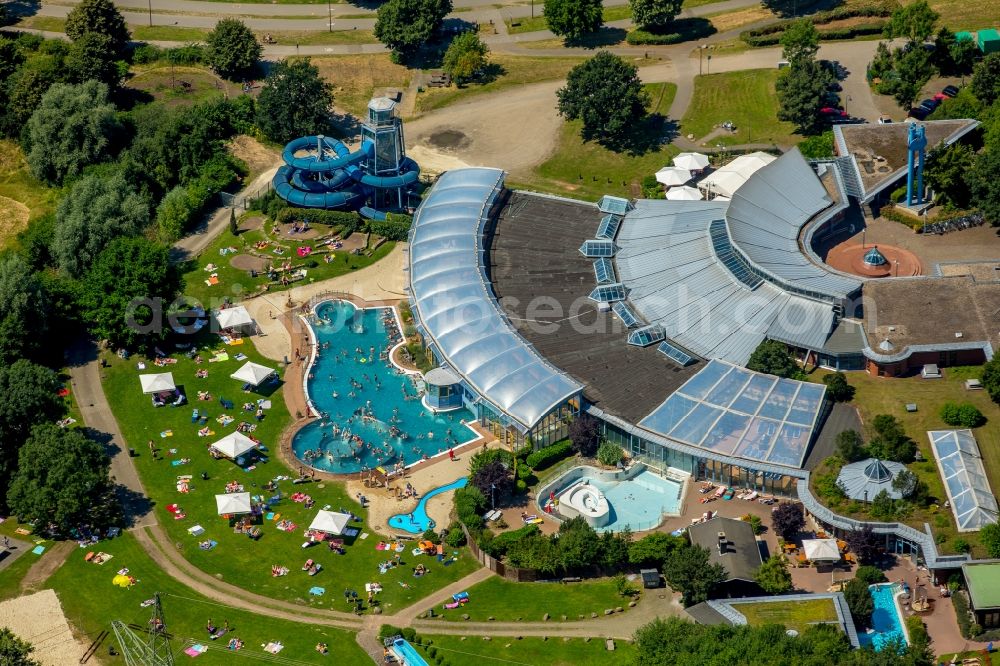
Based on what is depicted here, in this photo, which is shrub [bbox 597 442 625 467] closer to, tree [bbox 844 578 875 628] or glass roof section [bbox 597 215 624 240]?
tree [bbox 844 578 875 628]

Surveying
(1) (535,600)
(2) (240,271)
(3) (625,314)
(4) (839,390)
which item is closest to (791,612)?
(1) (535,600)

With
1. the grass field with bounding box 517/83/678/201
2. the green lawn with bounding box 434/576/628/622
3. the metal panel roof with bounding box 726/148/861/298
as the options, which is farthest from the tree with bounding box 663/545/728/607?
the grass field with bounding box 517/83/678/201

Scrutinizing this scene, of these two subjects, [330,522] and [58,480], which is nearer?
[58,480]

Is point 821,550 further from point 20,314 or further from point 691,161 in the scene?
point 20,314

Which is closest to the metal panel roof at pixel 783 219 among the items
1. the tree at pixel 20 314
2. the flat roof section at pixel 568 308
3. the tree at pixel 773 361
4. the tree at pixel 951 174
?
the tree at pixel 773 361

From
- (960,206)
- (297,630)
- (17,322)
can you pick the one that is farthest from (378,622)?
(960,206)
